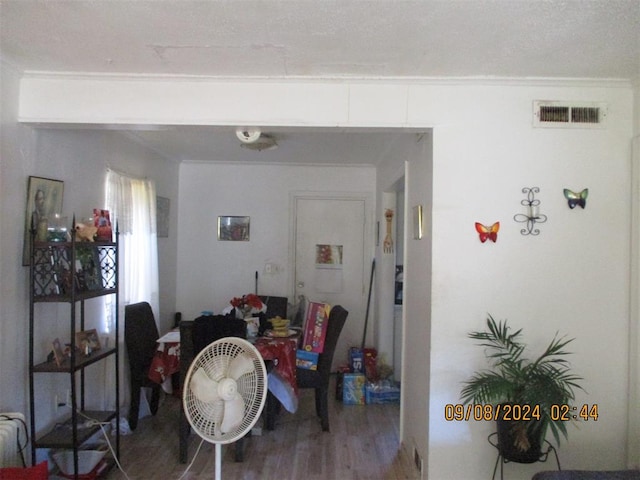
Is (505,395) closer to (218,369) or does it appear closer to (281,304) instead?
(218,369)

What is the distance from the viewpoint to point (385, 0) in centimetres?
148

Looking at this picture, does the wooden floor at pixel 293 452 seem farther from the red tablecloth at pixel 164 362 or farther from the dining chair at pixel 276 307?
the dining chair at pixel 276 307

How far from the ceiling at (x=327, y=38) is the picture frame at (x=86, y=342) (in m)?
1.37

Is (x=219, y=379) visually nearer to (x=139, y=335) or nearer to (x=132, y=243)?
(x=139, y=335)

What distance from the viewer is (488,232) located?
2.16 metres

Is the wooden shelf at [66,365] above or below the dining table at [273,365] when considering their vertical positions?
above

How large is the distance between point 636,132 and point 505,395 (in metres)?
1.47

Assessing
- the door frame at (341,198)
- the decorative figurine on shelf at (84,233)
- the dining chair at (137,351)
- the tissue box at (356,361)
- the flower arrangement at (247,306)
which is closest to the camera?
the decorative figurine on shelf at (84,233)

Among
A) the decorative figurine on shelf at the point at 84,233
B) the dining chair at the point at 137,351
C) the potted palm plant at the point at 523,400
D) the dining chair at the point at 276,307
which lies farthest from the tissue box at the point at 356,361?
the decorative figurine on shelf at the point at 84,233

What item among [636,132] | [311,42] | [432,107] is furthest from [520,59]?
[311,42]

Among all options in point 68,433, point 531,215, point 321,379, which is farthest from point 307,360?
point 531,215

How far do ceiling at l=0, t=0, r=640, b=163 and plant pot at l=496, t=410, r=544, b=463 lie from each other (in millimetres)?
1641

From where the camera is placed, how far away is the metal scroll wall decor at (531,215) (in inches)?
85.2

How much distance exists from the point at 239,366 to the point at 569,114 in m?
2.02
